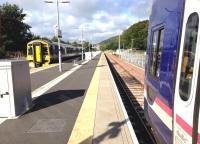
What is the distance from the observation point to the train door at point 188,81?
11.1ft

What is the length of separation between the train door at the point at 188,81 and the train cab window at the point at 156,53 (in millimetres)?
1590

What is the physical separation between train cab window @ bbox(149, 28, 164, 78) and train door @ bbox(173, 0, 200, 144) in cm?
159

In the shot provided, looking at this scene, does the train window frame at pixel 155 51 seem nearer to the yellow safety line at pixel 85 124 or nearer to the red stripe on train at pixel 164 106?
the red stripe on train at pixel 164 106

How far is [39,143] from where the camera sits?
615 cm

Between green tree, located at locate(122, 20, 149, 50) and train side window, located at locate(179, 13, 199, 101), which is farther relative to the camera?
green tree, located at locate(122, 20, 149, 50)

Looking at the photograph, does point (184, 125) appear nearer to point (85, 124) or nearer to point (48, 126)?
point (85, 124)

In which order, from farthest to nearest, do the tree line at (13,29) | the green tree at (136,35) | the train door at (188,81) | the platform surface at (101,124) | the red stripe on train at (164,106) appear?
the green tree at (136,35) → the tree line at (13,29) → the platform surface at (101,124) → the red stripe on train at (164,106) → the train door at (188,81)

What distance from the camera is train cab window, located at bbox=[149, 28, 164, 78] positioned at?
5.58 meters

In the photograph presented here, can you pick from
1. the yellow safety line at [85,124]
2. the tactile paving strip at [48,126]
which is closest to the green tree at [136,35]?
the yellow safety line at [85,124]

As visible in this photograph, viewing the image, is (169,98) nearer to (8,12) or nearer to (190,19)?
(190,19)

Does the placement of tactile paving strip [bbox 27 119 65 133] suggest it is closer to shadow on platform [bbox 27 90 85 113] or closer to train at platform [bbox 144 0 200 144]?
shadow on platform [bbox 27 90 85 113]

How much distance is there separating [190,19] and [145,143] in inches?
189

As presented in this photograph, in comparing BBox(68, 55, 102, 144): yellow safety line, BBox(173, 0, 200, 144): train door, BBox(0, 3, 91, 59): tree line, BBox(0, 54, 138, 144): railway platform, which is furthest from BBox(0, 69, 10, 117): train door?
BBox(0, 3, 91, 59): tree line

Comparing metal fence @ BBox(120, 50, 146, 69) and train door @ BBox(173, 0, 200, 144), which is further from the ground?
train door @ BBox(173, 0, 200, 144)
